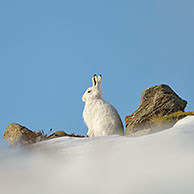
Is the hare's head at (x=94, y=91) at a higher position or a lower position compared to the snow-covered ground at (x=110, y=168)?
higher

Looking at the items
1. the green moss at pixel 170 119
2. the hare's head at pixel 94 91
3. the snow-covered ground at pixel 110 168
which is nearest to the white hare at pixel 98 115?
the hare's head at pixel 94 91

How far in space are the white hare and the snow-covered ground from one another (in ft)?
22.5

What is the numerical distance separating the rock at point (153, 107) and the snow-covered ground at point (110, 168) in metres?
7.73

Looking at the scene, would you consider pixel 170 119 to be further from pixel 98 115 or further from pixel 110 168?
pixel 110 168

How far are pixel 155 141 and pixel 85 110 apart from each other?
27.1 feet

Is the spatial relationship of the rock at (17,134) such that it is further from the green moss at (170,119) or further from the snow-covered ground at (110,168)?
the snow-covered ground at (110,168)

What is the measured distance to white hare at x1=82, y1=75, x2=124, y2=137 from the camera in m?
10.8

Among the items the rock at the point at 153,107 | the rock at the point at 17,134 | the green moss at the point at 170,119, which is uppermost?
the rock at the point at 153,107

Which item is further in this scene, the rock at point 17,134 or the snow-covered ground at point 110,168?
the rock at point 17,134

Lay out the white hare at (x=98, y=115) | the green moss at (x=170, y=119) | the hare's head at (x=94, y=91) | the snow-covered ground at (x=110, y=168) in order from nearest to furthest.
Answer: the snow-covered ground at (x=110, y=168) → the green moss at (x=170, y=119) → the white hare at (x=98, y=115) → the hare's head at (x=94, y=91)

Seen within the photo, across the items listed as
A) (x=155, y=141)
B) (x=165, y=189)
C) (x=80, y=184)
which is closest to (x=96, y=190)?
(x=80, y=184)

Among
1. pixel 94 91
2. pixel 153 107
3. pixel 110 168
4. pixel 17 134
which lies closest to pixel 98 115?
pixel 94 91

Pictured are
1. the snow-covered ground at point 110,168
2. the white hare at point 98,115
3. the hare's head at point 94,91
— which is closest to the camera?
the snow-covered ground at point 110,168

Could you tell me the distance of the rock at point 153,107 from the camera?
462 inches
